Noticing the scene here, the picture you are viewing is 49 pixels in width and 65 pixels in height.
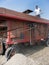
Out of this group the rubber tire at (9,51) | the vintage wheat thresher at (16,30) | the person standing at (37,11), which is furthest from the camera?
the person standing at (37,11)

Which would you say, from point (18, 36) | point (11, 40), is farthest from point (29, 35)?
point (11, 40)

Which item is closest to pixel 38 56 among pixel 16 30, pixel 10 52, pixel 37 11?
pixel 10 52

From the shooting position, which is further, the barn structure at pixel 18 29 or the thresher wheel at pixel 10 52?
the barn structure at pixel 18 29

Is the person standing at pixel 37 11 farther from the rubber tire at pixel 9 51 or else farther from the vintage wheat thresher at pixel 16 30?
the rubber tire at pixel 9 51

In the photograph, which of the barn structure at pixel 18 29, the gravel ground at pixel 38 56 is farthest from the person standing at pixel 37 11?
the gravel ground at pixel 38 56

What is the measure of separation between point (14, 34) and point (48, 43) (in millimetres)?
4626

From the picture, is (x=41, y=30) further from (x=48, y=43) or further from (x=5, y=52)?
(x=5, y=52)

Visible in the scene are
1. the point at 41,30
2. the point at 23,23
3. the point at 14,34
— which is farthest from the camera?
the point at 41,30

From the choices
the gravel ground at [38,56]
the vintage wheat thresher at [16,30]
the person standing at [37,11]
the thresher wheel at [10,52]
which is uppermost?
the person standing at [37,11]

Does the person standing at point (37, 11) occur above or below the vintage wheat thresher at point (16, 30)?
above

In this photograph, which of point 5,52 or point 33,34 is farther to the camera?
point 33,34

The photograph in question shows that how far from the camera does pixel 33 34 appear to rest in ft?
32.6

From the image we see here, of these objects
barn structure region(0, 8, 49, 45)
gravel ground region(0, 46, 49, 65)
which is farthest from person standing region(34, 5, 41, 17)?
gravel ground region(0, 46, 49, 65)

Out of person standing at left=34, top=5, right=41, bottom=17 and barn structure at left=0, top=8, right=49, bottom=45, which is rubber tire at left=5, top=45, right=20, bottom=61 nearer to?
barn structure at left=0, top=8, right=49, bottom=45
